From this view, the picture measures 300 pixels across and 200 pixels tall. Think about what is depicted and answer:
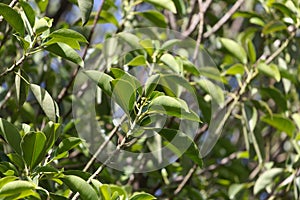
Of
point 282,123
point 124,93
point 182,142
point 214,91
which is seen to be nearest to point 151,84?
point 124,93

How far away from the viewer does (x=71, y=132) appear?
1748 mm

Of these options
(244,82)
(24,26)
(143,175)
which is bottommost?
(143,175)

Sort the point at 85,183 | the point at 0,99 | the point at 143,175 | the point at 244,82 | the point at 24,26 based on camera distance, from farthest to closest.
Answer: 1. the point at 143,175
2. the point at 244,82
3. the point at 0,99
4. the point at 24,26
5. the point at 85,183

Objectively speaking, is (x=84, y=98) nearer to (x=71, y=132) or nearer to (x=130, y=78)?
(x=71, y=132)

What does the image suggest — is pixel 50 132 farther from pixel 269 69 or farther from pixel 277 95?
pixel 277 95

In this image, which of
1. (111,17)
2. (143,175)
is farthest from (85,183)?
(143,175)

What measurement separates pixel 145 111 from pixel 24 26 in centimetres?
27

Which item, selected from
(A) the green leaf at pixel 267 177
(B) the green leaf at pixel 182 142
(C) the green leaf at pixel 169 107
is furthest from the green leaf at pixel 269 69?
(C) the green leaf at pixel 169 107

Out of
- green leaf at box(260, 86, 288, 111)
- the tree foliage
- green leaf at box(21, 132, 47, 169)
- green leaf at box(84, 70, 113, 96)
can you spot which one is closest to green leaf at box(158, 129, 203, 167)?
the tree foliage

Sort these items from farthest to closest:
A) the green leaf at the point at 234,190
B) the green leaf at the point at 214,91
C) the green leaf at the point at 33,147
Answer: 1. the green leaf at the point at 234,190
2. the green leaf at the point at 214,91
3. the green leaf at the point at 33,147

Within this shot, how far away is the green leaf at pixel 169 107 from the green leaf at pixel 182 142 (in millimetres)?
81

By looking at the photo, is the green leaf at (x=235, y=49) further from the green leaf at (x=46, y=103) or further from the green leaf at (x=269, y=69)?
the green leaf at (x=46, y=103)

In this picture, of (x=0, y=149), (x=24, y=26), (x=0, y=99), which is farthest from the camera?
(x=0, y=99)

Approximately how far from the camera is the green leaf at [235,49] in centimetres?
180
